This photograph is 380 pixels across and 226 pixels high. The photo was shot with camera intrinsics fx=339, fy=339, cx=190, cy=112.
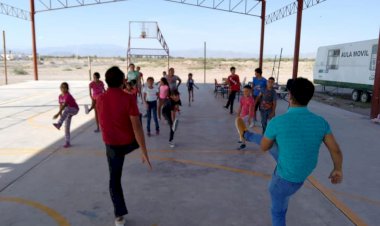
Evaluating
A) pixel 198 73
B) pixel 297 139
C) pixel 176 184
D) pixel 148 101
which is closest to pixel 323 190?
pixel 176 184

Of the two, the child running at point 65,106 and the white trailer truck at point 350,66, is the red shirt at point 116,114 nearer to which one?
the child running at point 65,106

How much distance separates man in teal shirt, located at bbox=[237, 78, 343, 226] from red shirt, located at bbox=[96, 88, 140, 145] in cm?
170

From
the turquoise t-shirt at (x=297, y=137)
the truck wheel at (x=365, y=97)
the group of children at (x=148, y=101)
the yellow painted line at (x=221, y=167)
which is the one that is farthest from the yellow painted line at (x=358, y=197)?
the truck wheel at (x=365, y=97)

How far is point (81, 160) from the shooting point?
7.30m

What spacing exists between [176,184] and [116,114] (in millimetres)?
2333

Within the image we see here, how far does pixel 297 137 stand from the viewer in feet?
9.86

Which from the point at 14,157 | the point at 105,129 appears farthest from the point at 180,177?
the point at 14,157

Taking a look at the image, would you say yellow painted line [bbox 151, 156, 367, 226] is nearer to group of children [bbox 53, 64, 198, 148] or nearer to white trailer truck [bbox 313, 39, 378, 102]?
group of children [bbox 53, 64, 198, 148]

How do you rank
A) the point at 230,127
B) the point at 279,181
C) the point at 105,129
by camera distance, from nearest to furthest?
the point at 279,181, the point at 105,129, the point at 230,127

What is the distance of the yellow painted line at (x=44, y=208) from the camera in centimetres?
461

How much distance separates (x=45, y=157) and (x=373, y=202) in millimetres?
6463

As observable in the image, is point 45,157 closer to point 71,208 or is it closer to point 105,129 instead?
point 71,208

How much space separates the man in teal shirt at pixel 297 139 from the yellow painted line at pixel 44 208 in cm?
301

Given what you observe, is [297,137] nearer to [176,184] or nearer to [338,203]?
[338,203]
